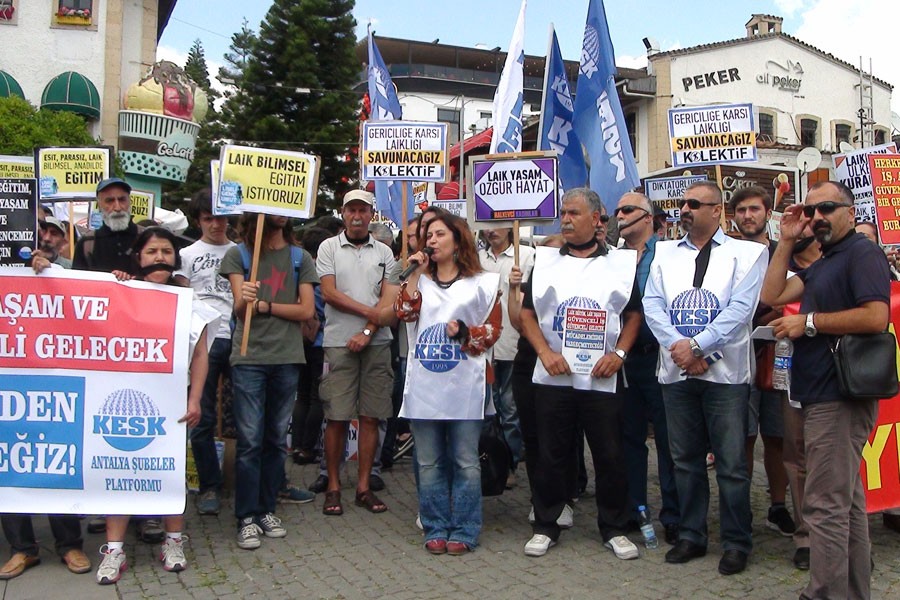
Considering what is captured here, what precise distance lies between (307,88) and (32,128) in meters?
12.4

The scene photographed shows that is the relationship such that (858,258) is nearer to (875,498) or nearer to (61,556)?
(875,498)

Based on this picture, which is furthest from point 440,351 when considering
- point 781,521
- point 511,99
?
point 511,99

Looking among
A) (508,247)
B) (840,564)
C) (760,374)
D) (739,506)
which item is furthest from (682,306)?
(508,247)

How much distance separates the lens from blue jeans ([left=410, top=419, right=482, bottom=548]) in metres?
5.35

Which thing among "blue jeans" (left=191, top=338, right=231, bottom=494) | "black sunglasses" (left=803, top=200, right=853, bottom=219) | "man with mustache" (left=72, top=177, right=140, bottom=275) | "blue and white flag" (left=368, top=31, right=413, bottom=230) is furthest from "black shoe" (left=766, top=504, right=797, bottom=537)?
"blue and white flag" (left=368, top=31, right=413, bottom=230)

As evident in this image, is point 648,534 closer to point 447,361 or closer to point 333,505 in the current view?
point 447,361

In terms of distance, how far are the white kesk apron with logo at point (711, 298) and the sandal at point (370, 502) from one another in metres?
2.31

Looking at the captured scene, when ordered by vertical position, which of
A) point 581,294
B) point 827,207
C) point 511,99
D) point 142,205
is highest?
point 511,99

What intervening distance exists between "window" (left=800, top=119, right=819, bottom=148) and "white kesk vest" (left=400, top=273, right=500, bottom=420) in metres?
31.3

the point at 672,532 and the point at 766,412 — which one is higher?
the point at 766,412

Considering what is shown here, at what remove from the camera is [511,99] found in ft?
35.3

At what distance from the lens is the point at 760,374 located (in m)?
5.36

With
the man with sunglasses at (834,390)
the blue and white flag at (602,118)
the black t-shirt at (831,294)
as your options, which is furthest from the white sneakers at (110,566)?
the blue and white flag at (602,118)

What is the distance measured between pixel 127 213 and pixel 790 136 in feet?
103
